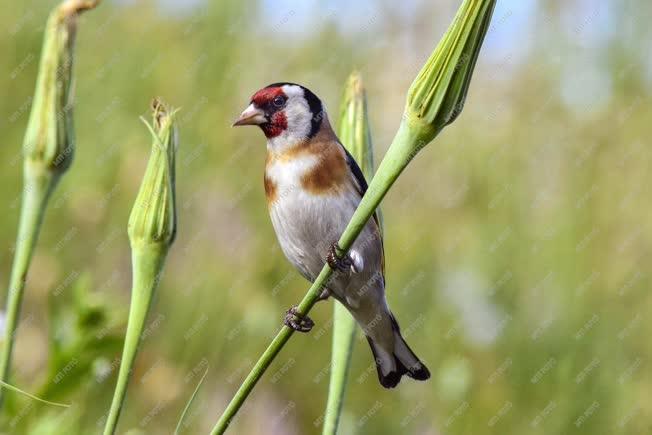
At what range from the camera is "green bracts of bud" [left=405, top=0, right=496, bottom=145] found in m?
0.96

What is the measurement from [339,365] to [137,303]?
27 cm

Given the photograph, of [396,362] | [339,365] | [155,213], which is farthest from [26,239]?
[396,362]

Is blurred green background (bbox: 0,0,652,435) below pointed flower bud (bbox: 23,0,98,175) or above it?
below

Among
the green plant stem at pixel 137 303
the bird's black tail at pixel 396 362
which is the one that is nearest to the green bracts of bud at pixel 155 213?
the green plant stem at pixel 137 303

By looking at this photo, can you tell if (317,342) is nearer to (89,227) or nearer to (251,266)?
(251,266)

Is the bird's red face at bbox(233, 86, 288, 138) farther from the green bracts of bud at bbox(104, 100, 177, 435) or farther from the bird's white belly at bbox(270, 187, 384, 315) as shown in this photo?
the green bracts of bud at bbox(104, 100, 177, 435)

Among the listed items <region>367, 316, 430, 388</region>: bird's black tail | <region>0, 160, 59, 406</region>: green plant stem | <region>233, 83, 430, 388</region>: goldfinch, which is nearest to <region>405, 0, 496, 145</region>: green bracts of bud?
<region>0, 160, 59, 406</region>: green plant stem

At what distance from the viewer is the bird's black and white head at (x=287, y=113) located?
69.6 inches

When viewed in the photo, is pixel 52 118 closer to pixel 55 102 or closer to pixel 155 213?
pixel 55 102

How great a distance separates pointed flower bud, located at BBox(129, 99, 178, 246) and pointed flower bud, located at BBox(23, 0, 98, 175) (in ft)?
0.60

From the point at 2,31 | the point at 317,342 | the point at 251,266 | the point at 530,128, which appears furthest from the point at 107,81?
the point at 530,128

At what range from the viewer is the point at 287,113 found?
186 centimetres

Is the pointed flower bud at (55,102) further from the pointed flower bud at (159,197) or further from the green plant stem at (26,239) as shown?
the pointed flower bud at (159,197)

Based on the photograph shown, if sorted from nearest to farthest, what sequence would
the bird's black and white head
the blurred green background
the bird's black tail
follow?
the bird's black and white head → the bird's black tail → the blurred green background
